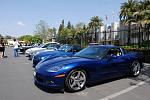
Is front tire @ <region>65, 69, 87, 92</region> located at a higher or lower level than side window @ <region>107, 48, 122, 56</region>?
lower

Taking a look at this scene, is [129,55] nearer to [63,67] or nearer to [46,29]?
[63,67]

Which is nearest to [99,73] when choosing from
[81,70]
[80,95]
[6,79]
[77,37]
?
[81,70]

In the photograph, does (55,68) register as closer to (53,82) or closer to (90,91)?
(53,82)

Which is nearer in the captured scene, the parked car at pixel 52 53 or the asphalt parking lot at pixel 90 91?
the asphalt parking lot at pixel 90 91

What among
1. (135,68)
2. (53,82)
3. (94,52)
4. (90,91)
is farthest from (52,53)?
(53,82)

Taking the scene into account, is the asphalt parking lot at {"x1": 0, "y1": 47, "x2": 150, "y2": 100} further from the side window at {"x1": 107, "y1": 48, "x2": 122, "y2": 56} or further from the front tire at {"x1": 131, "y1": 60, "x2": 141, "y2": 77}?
the side window at {"x1": 107, "y1": 48, "x2": 122, "y2": 56}

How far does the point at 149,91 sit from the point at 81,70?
201 centimetres

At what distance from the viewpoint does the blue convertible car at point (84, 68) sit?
7035 millimetres

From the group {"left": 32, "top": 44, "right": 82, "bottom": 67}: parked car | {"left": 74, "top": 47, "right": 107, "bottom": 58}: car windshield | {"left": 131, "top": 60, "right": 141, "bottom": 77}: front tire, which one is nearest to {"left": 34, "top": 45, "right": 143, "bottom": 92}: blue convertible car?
{"left": 74, "top": 47, "right": 107, "bottom": 58}: car windshield

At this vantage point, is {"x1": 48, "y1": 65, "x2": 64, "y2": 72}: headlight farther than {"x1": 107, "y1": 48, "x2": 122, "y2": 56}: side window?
No

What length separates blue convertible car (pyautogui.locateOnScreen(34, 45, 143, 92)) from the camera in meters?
7.04

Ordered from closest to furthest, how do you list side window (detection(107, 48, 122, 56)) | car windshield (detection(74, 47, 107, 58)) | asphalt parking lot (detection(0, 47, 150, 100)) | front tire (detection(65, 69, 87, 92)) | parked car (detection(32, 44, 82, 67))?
asphalt parking lot (detection(0, 47, 150, 100)) → front tire (detection(65, 69, 87, 92)) → car windshield (detection(74, 47, 107, 58)) → side window (detection(107, 48, 122, 56)) → parked car (detection(32, 44, 82, 67))

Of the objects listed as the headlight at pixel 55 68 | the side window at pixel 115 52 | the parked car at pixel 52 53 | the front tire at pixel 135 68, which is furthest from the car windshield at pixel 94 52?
the parked car at pixel 52 53

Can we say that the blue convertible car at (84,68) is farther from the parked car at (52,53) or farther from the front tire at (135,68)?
the parked car at (52,53)
